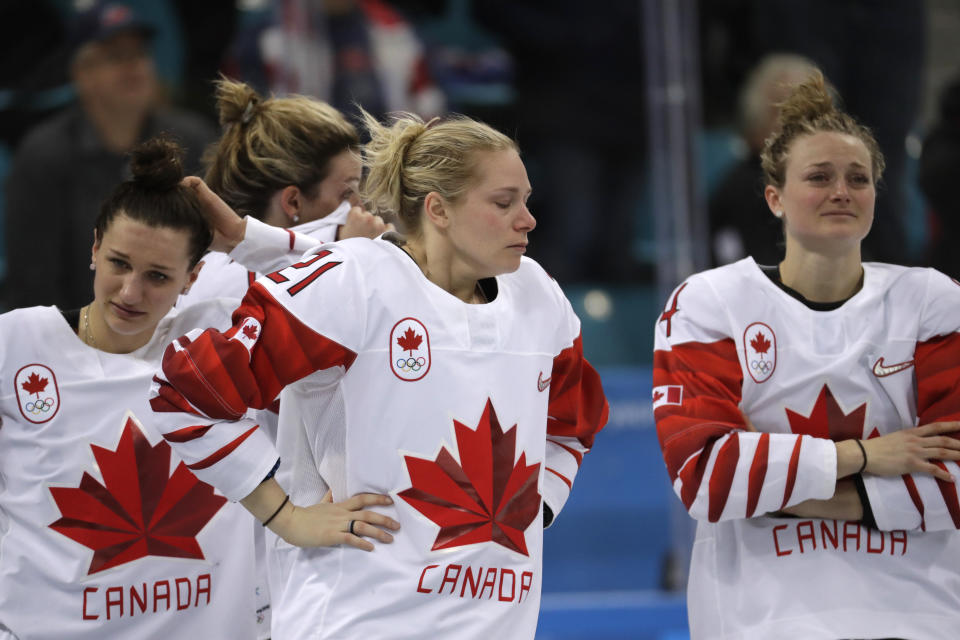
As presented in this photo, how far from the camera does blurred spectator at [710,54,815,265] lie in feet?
15.1

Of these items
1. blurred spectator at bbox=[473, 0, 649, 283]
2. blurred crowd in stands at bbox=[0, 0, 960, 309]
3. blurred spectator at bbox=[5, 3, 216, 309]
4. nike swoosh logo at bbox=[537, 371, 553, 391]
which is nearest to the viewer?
nike swoosh logo at bbox=[537, 371, 553, 391]

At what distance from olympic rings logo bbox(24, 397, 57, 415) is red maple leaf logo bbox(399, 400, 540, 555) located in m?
0.78

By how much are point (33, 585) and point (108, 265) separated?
635mm

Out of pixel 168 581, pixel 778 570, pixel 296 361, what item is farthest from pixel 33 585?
pixel 778 570

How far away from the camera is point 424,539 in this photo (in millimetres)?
2102

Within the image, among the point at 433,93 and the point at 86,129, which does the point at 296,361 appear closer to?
the point at 86,129

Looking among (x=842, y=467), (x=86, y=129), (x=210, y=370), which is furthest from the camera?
(x=86, y=129)

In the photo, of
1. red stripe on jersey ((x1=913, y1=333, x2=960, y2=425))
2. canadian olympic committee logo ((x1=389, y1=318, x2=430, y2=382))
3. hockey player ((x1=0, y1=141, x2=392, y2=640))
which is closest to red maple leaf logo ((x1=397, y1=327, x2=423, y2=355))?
canadian olympic committee logo ((x1=389, y1=318, x2=430, y2=382))

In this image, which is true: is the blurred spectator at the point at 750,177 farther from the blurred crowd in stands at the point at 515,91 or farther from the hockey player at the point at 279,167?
the hockey player at the point at 279,167

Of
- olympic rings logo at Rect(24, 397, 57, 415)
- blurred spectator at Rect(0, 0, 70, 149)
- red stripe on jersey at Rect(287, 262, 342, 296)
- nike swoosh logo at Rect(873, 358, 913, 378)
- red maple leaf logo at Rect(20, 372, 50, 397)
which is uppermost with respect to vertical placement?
blurred spectator at Rect(0, 0, 70, 149)

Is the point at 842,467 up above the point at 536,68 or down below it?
below

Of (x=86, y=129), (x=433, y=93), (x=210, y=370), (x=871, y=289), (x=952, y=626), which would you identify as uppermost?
(x=433, y=93)

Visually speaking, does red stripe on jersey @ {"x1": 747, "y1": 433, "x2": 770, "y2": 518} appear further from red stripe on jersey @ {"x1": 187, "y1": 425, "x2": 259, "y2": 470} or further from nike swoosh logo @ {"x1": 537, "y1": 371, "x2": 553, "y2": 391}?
red stripe on jersey @ {"x1": 187, "y1": 425, "x2": 259, "y2": 470}

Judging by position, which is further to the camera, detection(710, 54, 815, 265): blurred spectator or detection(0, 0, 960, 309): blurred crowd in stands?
detection(710, 54, 815, 265): blurred spectator
